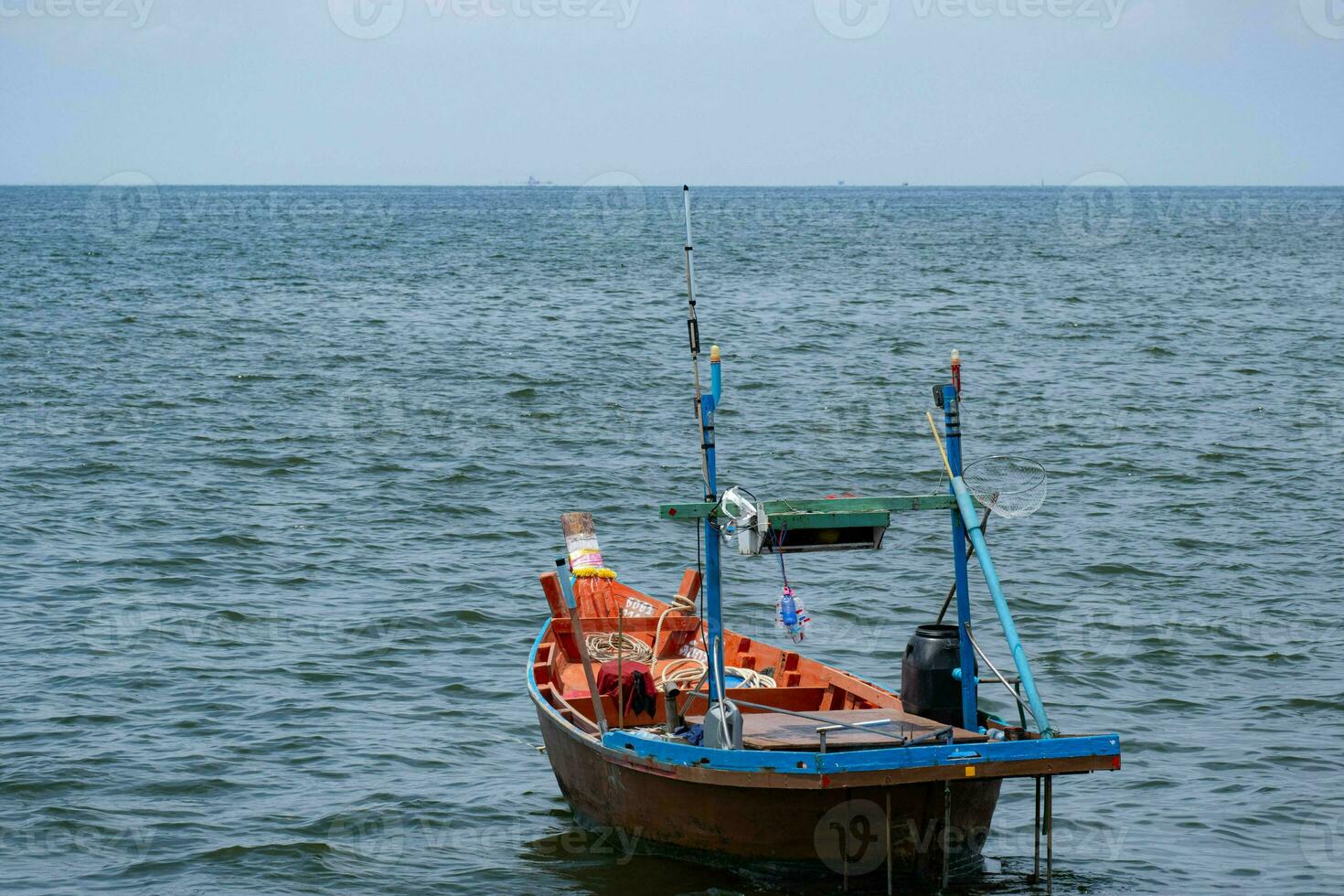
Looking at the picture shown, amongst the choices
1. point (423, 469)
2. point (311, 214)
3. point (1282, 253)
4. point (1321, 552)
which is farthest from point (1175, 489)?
point (311, 214)

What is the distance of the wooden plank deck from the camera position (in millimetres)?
10273

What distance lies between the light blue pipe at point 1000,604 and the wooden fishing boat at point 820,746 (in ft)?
0.06

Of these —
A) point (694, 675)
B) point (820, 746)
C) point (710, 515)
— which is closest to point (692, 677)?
point (694, 675)

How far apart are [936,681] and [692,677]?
2.89 meters

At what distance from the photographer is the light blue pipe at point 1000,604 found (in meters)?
10.1

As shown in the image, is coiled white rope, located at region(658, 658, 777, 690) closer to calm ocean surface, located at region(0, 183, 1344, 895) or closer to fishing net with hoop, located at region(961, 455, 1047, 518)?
calm ocean surface, located at region(0, 183, 1344, 895)

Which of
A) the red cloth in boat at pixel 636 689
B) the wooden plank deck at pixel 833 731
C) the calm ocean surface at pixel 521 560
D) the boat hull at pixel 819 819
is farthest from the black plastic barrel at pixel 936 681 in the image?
the red cloth in boat at pixel 636 689

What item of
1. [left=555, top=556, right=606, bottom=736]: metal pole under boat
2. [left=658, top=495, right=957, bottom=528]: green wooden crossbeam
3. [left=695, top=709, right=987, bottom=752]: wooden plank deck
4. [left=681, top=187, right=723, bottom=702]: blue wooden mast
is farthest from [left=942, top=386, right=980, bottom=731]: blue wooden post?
[left=555, top=556, right=606, bottom=736]: metal pole under boat

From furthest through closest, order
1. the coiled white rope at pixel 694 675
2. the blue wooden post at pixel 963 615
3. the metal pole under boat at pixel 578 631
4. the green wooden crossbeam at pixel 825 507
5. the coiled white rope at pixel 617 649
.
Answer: the coiled white rope at pixel 617 649 → the coiled white rope at pixel 694 675 → the metal pole under boat at pixel 578 631 → the blue wooden post at pixel 963 615 → the green wooden crossbeam at pixel 825 507

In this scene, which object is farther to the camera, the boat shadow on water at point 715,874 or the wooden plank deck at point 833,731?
the boat shadow on water at point 715,874

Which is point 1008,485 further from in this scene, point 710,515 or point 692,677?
point 692,677

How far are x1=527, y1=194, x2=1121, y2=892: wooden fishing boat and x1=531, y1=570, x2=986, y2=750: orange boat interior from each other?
3cm

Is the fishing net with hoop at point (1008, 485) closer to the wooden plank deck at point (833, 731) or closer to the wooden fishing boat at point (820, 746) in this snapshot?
the wooden fishing boat at point (820, 746)

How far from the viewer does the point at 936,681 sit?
11125mm
